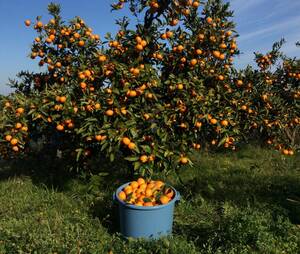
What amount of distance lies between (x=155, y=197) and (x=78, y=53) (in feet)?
8.46

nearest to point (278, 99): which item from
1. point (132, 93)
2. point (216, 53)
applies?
point (216, 53)

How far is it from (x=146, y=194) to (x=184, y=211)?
869 mm

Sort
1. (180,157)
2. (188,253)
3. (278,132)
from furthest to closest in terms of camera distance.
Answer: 1. (278,132)
2. (180,157)
3. (188,253)

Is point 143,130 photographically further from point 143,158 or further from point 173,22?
point 173,22

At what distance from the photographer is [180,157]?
4.21m

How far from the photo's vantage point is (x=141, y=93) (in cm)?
417

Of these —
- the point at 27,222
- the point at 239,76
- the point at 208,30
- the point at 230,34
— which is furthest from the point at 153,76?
the point at 27,222

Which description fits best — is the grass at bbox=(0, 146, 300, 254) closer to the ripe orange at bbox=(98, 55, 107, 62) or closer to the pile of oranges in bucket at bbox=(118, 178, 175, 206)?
the pile of oranges in bucket at bbox=(118, 178, 175, 206)

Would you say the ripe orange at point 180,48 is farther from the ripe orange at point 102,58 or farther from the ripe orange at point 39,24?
the ripe orange at point 39,24

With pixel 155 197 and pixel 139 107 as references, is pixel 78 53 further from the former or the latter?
pixel 155 197

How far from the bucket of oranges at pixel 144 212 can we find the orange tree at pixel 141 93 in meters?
0.29

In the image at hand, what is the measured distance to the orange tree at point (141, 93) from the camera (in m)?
4.11

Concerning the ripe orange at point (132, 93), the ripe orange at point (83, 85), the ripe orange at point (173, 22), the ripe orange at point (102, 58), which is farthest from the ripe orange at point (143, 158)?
the ripe orange at point (173, 22)

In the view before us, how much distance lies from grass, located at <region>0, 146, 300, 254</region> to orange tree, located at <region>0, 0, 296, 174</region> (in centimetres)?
70
